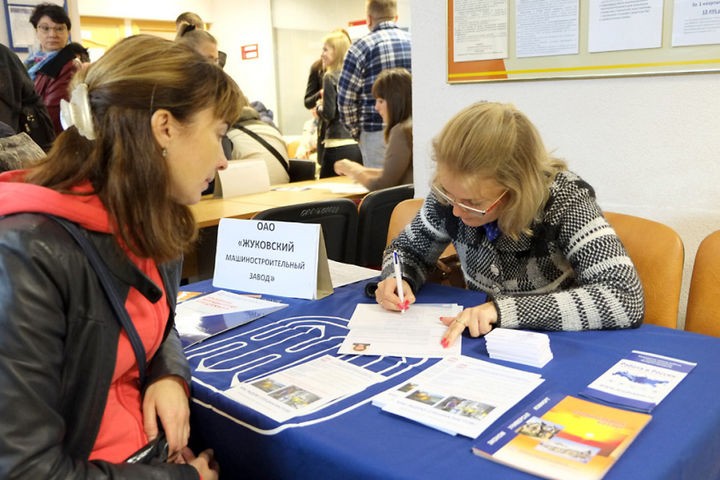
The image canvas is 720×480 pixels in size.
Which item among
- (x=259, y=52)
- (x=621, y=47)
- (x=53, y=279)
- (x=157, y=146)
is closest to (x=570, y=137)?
(x=621, y=47)

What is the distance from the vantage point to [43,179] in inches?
40.1

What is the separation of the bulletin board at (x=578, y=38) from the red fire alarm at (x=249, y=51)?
6372 mm

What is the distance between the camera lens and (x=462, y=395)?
1114 mm

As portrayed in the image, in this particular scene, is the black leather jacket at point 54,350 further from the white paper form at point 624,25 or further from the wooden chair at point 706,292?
the white paper form at point 624,25

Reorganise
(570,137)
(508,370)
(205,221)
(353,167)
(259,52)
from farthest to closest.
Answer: (259,52) → (353,167) → (205,221) → (570,137) → (508,370)

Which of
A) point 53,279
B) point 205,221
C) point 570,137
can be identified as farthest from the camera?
point 205,221

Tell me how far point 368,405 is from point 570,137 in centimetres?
153

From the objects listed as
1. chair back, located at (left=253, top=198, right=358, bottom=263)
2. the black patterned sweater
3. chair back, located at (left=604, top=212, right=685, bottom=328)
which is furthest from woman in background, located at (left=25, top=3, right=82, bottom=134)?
chair back, located at (left=604, top=212, right=685, bottom=328)

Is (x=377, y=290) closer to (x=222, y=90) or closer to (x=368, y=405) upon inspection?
(x=368, y=405)

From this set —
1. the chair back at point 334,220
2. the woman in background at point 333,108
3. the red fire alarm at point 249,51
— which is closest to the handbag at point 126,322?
the chair back at point 334,220

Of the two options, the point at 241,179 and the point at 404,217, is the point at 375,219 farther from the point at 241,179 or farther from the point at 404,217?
the point at 241,179

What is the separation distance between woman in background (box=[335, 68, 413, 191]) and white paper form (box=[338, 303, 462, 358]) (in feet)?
5.76

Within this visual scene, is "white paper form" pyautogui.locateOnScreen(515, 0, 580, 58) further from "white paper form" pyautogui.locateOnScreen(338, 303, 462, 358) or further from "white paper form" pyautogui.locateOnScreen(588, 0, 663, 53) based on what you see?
"white paper form" pyautogui.locateOnScreen(338, 303, 462, 358)

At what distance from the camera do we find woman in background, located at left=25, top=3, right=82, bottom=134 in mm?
3975
